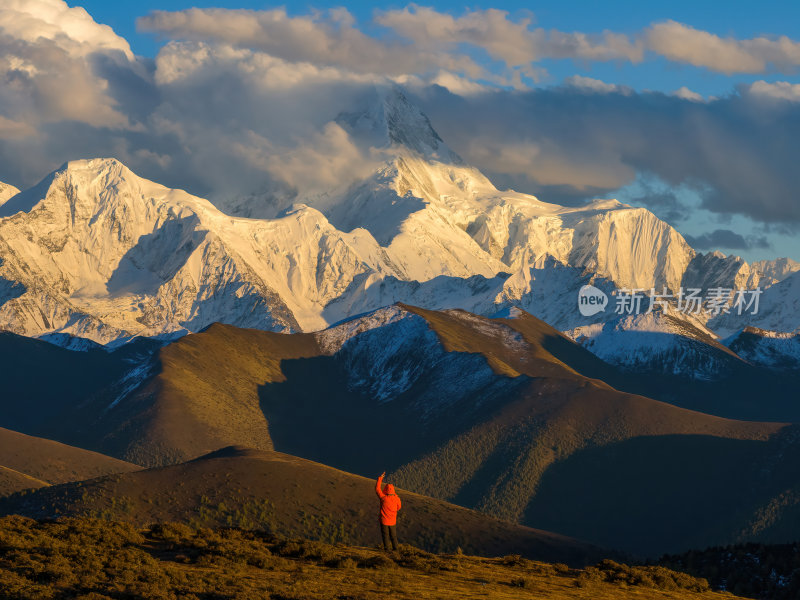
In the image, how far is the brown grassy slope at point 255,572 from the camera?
182ft

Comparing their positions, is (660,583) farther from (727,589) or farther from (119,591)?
(119,591)

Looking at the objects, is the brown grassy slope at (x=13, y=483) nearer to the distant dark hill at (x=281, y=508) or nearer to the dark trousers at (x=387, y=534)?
the distant dark hill at (x=281, y=508)

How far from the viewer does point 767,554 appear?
86688 mm

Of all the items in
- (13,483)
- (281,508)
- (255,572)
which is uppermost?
(13,483)

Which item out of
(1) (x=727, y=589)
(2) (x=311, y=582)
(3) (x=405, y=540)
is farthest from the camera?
(3) (x=405, y=540)

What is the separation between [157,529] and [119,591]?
20595mm

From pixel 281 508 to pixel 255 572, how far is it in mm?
91675

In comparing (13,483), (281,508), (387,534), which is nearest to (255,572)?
(387,534)

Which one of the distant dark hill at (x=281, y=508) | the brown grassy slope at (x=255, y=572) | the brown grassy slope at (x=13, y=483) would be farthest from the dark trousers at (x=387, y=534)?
the brown grassy slope at (x=13, y=483)

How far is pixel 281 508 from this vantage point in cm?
15275

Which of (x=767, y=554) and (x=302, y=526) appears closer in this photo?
(x=767, y=554)

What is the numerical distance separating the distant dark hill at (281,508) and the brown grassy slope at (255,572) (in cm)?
6758

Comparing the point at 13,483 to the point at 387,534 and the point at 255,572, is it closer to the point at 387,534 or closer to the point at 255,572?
the point at 387,534

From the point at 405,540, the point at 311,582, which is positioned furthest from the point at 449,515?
the point at 311,582
